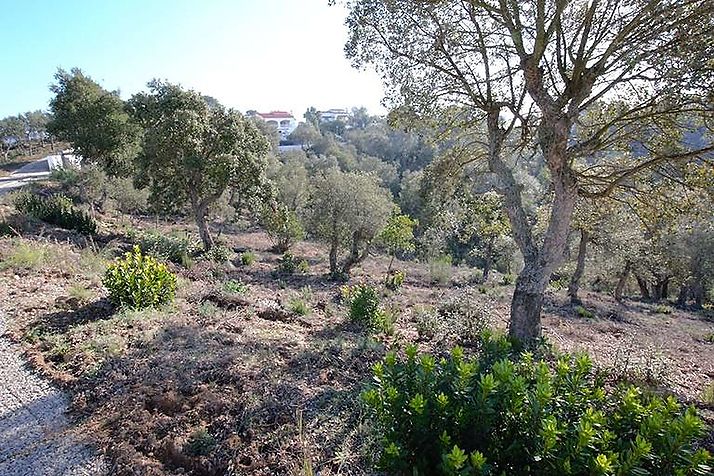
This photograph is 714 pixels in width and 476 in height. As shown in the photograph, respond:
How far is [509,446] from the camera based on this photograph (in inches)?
84.8

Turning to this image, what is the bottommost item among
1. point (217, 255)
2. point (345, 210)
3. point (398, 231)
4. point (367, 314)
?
point (217, 255)

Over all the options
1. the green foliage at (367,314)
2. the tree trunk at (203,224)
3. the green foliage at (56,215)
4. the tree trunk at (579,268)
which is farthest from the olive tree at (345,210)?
the green foliage at (367,314)

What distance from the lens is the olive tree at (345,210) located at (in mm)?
14227

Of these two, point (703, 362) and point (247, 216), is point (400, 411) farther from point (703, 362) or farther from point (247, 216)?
point (247, 216)

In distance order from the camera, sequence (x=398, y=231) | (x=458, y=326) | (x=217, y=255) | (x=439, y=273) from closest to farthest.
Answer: (x=458, y=326), (x=398, y=231), (x=217, y=255), (x=439, y=273)

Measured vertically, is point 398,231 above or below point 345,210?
below

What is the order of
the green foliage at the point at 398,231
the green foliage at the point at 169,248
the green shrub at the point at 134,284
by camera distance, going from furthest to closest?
the green foliage at the point at 398,231 < the green foliage at the point at 169,248 < the green shrub at the point at 134,284

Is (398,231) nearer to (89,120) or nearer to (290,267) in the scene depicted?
(290,267)

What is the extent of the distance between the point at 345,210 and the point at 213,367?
1030cm

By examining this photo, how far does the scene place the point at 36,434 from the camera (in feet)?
10.9

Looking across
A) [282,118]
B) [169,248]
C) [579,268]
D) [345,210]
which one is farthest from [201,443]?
[282,118]

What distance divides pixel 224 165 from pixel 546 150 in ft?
32.9

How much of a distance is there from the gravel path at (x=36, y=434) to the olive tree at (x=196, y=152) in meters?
9.57

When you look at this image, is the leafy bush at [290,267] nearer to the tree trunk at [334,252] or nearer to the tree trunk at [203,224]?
the tree trunk at [334,252]
